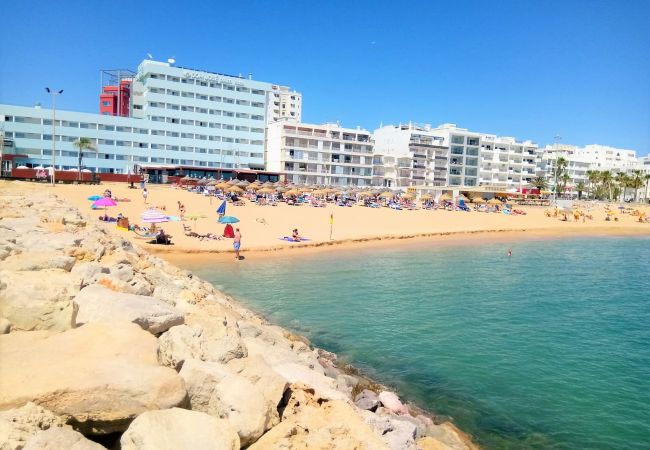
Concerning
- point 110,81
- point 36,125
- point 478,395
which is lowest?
point 478,395

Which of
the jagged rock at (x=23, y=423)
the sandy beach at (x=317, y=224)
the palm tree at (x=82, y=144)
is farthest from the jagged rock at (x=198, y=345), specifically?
the palm tree at (x=82, y=144)

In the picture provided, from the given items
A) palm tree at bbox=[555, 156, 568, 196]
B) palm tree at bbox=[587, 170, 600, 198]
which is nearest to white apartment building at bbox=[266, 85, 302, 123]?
palm tree at bbox=[555, 156, 568, 196]

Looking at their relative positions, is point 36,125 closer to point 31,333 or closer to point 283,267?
point 283,267

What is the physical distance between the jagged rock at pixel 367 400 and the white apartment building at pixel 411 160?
83858mm

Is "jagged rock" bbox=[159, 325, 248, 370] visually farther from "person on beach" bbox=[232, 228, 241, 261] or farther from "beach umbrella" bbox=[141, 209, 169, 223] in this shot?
"beach umbrella" bbox=[141, 209, 169, 223]

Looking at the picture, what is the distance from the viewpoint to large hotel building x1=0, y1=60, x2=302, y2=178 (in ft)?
226

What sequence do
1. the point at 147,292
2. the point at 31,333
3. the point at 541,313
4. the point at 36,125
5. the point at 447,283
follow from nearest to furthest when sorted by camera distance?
the point at 31,333
the point at 147,292
the point at 541,313
the point at 447,283
the point at 36,125

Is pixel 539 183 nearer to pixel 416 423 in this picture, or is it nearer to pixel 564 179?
pixel 564 179

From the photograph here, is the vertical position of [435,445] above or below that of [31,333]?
below

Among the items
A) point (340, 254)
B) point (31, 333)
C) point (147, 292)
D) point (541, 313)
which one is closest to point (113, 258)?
point (147, 292)

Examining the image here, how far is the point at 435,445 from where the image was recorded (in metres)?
7.33

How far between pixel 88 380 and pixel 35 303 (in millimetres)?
2391

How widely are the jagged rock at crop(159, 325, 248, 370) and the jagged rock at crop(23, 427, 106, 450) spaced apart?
1.73 metres

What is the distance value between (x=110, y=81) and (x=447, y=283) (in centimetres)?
9221
